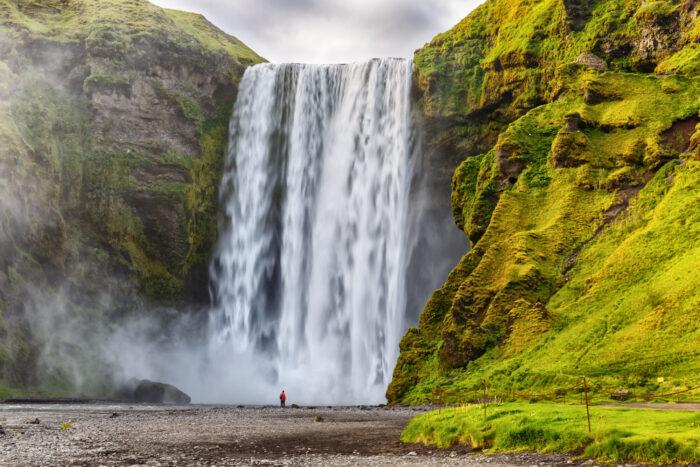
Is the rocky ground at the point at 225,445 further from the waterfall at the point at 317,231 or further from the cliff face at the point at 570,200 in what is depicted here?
the waterfall at the point at 317,231

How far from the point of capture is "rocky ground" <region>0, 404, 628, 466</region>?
14711mm

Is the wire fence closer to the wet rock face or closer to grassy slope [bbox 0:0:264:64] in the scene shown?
the wet rock face

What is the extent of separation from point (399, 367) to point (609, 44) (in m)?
35.0

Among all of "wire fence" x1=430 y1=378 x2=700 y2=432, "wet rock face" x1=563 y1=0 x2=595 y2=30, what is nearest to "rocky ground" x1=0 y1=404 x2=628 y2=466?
"wire fence" x1=430 y1=378 x2=700 y2=432

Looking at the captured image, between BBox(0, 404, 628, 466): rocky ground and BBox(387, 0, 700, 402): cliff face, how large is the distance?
11671 millimetres

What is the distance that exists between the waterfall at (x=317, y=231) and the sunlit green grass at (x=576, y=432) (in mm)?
37254

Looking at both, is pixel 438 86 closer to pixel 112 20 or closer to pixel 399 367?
pixel 399 367

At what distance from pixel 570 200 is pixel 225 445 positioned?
3281 centimetres

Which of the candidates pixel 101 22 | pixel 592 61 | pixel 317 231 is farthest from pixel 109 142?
pixel 592 61

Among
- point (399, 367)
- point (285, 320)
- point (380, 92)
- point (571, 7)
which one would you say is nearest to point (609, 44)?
point (571, 7)

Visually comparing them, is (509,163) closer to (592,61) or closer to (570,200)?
(570,200)

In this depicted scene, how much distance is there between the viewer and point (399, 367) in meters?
43.8

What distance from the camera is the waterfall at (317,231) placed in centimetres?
5903

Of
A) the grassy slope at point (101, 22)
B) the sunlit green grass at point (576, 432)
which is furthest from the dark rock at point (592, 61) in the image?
the grassy slope at point (101, 22)
